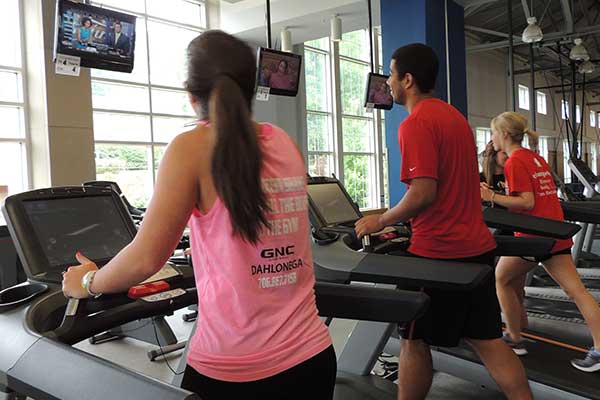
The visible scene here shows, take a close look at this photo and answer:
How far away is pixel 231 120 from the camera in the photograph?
0.99m

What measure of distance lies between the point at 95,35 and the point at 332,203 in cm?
279

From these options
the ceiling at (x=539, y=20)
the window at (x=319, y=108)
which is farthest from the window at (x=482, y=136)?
the window at (x=319, y=108)

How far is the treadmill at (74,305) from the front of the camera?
39.5 inches

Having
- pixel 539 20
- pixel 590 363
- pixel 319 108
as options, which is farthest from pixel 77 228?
pixel 539 20

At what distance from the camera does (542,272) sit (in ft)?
18.0

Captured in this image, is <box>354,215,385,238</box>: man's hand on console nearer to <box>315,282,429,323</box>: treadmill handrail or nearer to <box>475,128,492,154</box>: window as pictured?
<box>315,282,429,323</box>: treadmill handrail

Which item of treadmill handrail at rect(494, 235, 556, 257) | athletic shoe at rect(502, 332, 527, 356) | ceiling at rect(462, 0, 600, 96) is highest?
ceiling at rect(462, 0, 600, 96)

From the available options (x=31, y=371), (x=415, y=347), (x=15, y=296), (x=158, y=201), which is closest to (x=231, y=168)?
(x=158, y=201)

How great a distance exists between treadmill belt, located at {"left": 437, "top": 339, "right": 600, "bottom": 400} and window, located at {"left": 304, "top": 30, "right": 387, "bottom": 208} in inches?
311

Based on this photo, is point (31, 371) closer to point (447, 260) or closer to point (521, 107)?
point (447, 260)

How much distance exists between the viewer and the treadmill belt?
2473 millimetres

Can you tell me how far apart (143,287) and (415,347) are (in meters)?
1.07

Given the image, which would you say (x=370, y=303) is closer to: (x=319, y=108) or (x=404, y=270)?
(x=404, y=270)

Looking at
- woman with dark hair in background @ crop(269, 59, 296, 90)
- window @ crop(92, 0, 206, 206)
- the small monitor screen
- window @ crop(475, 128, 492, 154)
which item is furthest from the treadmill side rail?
window @ crop(475, 128, 492, 154)
